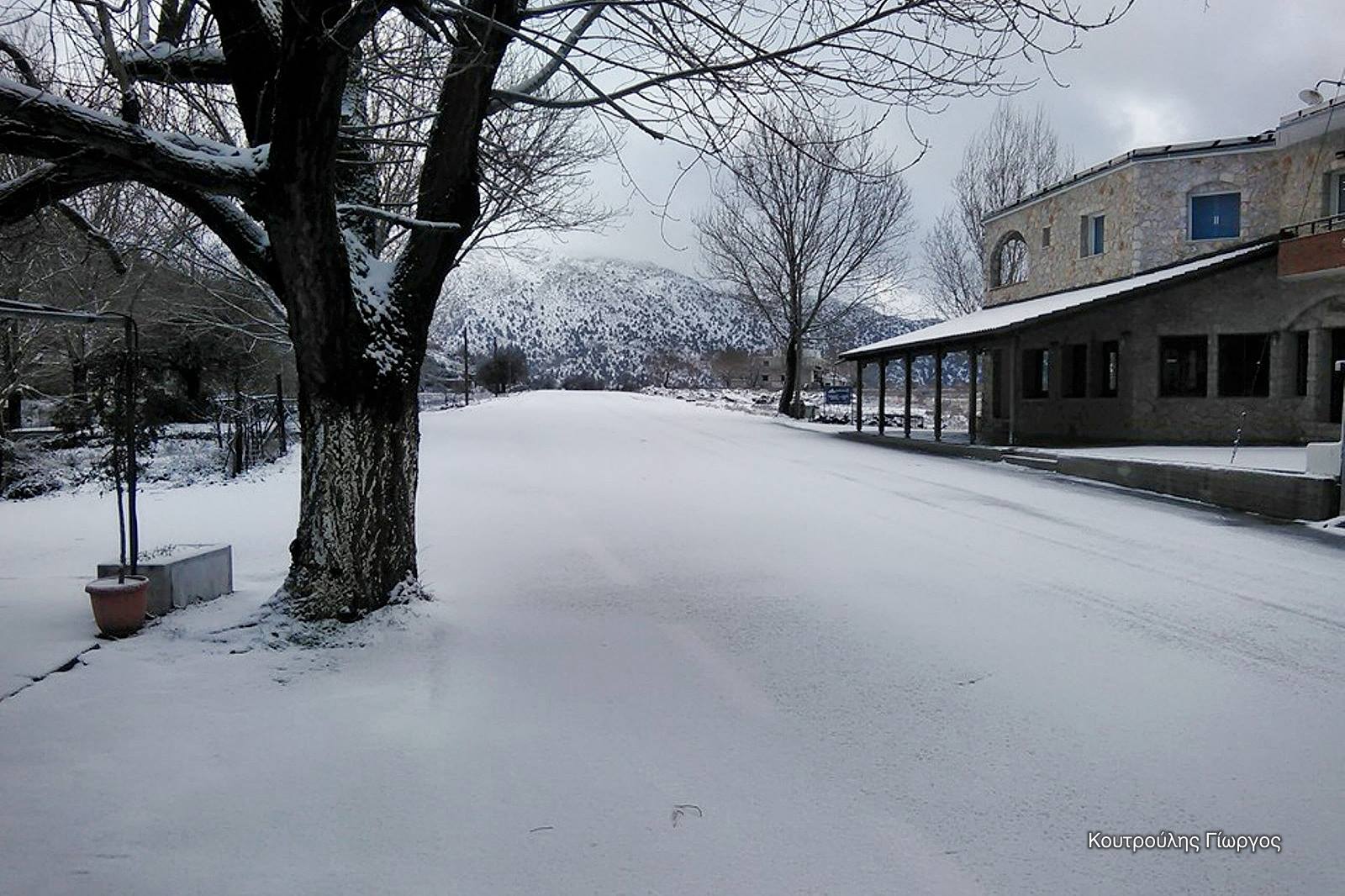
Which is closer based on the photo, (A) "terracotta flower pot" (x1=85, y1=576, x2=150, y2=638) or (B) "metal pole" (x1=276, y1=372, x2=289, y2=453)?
(A) "terracotta flower pot" (x1=85, y1=576, x2=150, y2=638)

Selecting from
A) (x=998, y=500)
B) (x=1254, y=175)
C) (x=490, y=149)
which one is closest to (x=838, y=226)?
(x=1254, y=175)

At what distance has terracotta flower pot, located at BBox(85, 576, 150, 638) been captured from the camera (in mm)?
5305

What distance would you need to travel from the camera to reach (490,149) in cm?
833

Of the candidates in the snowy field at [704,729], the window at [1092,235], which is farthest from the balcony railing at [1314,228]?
the snowy field at [704,729]

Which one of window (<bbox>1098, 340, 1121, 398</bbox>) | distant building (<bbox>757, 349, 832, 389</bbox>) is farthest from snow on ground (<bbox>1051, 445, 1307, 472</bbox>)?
distant building (<bbox>757, 349, 832, 389</bbox>)

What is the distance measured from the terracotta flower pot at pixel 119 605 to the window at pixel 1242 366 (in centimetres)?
2003

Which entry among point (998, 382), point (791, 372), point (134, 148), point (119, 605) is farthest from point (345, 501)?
point (791, 372)

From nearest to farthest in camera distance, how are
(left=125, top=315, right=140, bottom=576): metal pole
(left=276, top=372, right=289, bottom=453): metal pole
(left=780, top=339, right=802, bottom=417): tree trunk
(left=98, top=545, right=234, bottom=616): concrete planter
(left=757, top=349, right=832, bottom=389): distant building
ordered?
(left=125, top=315, right=140, bottom=576): metal pole → (left=98, top=545, right=234, bottom=616): concrete planter → (left=276, top=372, right=289, bottom=453): metal pole → (left=780, top=339, right=802, bottom=417): tree trunk → (left=757, top=349, right=832, bottom=389): distant building

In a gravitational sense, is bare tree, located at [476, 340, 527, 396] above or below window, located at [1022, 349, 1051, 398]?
above

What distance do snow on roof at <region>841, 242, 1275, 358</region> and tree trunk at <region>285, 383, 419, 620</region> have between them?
49.3 ft

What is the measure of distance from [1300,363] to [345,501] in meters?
19.7

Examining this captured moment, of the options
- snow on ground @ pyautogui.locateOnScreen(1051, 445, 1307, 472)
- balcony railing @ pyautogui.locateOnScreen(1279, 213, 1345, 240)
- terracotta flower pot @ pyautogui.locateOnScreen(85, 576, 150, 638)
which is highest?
balcony railing @ pyautogui.locateOnScreen(1279, 213, 1345, 240)

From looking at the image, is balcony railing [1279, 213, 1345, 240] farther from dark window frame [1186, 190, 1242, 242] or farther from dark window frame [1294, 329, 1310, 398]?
dark window frame [1186, 190, 1242, 242]

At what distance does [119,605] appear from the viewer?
5.33 metres
